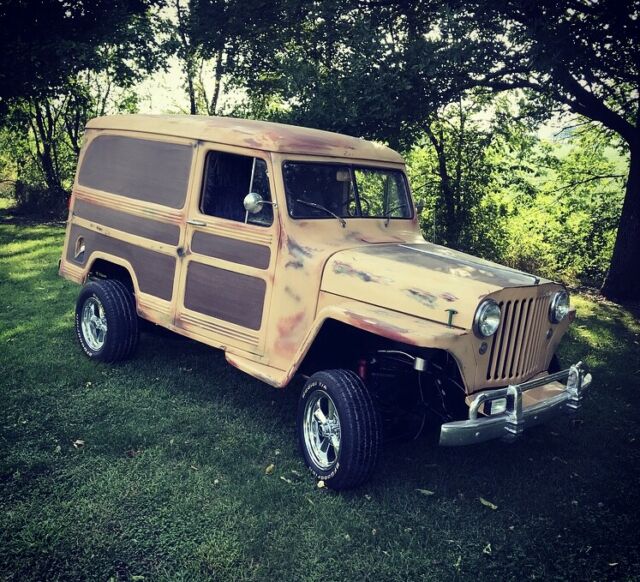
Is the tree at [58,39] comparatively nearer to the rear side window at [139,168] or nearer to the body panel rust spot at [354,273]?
the rear side window at [139,168]

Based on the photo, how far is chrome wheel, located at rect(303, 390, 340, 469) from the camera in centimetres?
389

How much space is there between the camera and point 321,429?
401 cm

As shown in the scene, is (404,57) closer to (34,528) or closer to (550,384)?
(550,384)

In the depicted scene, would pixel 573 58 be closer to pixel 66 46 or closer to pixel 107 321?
pixel 107 321

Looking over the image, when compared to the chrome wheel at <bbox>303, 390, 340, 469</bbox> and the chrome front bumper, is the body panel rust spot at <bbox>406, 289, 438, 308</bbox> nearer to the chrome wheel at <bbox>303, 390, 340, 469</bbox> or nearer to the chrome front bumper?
the chrome front bumper

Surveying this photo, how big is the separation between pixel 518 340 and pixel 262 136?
230 cm

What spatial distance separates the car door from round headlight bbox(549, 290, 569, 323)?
6.44 feet

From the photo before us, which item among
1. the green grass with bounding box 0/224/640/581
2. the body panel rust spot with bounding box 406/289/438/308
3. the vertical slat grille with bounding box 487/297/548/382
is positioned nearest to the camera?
the green grass with bounding box 0/224/640/581

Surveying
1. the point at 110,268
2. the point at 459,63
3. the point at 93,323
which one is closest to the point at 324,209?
the point at 110,268

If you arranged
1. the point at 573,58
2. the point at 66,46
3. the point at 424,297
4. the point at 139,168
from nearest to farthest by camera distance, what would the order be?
the point at 424,297 < the point at 139,168 < the point at 573,58 < the point at 66,46

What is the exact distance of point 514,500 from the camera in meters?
3.87

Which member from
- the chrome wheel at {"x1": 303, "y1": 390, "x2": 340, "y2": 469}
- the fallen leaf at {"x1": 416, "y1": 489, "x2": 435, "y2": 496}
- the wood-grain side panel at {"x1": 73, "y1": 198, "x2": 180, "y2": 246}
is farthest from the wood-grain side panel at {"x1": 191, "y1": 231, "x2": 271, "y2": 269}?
the fallen leaf at {"x1": 416, "y1": 489, "x2": 435, "y2": 496}

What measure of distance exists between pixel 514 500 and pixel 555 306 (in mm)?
1317

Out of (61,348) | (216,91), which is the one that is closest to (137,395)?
(61,348)
